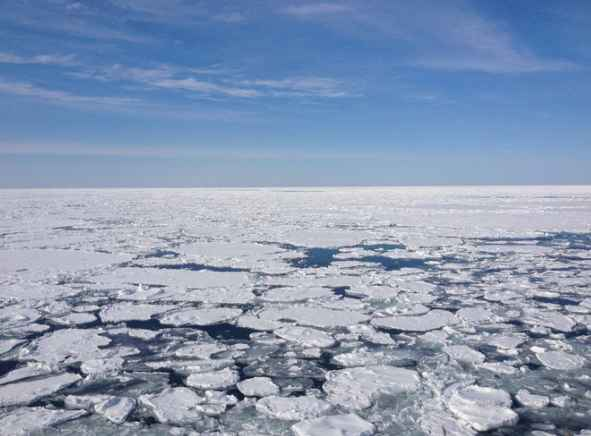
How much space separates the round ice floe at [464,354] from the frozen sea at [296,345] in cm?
2

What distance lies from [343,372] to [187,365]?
1.24 m

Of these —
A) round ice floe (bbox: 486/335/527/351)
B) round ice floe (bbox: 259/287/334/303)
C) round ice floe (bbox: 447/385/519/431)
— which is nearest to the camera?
round ice floe (bbox: 447/385/519/431)

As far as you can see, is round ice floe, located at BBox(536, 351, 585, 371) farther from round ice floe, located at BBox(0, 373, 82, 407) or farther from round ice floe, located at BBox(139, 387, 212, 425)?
round ice floe, located at BBox(0, 373, 82, 407)

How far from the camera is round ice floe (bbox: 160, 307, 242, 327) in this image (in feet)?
15.5

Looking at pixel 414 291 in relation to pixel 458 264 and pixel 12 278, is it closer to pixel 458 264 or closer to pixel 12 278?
pixel 458 264

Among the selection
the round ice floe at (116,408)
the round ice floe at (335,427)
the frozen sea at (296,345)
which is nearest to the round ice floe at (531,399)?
the frozen sea at (296,345)

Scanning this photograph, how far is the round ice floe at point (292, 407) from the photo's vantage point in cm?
281

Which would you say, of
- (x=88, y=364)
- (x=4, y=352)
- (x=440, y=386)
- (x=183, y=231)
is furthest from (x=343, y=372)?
(x=183, y=231)

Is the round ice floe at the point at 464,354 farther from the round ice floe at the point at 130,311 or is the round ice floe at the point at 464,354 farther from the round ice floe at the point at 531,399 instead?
the round ice floe at the point at 130,311

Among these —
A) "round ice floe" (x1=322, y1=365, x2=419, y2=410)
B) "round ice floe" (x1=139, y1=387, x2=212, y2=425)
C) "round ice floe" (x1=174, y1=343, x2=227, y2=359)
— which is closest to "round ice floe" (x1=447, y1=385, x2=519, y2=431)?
"round ice floe" (x1=322, y1=365, x2=419, y2=410)

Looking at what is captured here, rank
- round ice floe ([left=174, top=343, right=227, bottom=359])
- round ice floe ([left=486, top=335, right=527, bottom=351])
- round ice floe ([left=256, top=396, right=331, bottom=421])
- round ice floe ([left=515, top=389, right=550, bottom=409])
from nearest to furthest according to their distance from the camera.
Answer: round ice floe ([left=256, top=396, right=331, bottom=421]), round ice floe ([left=515, top=389, right=550, bottom=409]), round ice floe ([left=174, top=343, right=227, bottom=359]), round ice floe ([left=486, top=335, right=527, bottom=351])

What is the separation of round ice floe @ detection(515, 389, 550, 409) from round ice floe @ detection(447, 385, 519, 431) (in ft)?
0.24

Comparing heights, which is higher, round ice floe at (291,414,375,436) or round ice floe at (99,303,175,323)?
round ice floe at (291,414,375,436)

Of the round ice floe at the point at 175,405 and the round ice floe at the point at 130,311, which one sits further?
the round ice floe at the point at 130,311
